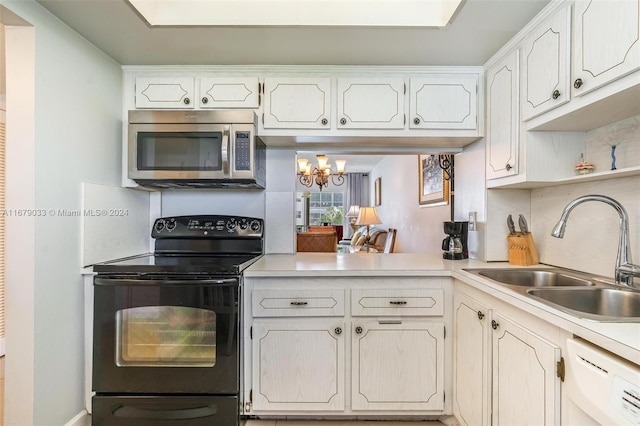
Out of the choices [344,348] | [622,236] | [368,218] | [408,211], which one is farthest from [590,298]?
[368,218]

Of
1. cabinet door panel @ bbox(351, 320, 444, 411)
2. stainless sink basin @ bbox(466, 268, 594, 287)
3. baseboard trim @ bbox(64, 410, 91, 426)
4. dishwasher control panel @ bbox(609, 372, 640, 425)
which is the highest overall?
stainless sink basin @ bbox(466, 268, 594, 287)

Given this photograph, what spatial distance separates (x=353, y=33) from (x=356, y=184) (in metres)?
6.39

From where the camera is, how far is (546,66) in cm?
143

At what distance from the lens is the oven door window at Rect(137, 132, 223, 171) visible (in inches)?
74.4

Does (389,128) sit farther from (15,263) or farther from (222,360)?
(15,263)

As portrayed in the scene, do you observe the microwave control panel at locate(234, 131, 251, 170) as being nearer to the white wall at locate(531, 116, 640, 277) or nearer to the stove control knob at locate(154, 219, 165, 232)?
the stove control knob at locate(154, 219, 165, 232)

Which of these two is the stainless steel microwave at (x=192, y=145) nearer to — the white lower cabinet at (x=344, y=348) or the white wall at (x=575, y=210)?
the white lower cabinet at (x=344, y=348)

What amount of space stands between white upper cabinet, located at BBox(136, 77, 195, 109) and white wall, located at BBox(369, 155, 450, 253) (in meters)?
2.13

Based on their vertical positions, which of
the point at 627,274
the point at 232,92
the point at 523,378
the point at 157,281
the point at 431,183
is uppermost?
the point at 232,92

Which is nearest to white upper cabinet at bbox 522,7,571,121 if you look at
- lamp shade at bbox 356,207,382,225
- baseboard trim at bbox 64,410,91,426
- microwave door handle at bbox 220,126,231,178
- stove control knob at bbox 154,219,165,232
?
microwave door handle at bbox 220,126,231,178

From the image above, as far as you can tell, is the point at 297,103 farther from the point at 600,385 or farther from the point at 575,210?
the point at 600,385

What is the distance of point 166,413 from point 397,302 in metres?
1.28

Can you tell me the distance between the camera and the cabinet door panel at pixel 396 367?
5.55 feet

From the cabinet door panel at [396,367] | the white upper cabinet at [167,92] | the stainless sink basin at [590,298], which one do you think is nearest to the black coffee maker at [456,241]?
the cabinet door panel at [396,367]
